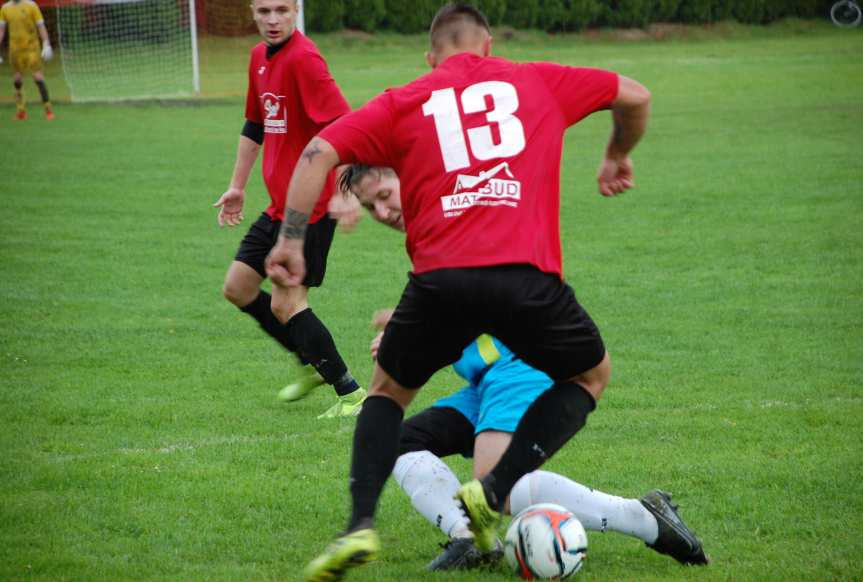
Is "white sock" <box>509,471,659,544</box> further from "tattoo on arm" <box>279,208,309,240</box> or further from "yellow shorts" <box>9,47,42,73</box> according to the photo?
"yellow shorts" <box>9,47,42,73</box>

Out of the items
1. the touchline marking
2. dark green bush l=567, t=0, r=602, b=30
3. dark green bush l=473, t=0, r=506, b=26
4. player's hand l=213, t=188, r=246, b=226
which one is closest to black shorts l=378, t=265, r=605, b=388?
the touchline marking

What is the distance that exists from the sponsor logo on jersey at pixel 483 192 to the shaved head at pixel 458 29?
1.72 ft

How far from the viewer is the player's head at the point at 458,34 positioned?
410 cm

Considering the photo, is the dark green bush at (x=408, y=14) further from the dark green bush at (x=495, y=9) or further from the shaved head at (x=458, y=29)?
the shaved head at (x=458, y=29)

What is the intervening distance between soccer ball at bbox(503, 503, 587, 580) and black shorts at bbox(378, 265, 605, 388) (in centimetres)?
50

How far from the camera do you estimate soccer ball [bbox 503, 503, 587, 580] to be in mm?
4031

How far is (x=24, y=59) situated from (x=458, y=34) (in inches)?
852

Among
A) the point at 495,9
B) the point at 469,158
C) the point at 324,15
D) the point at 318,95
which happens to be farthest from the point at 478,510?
the point at 495,9

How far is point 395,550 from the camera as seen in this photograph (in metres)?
4.59

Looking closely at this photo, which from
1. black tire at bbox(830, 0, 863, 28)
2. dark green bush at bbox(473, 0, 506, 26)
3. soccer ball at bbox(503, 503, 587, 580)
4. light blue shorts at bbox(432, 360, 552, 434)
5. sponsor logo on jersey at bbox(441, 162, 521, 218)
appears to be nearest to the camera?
sponsor logo on jersey at bbox(441, 162, 521, 218)

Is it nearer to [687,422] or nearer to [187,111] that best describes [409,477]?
[687,422]

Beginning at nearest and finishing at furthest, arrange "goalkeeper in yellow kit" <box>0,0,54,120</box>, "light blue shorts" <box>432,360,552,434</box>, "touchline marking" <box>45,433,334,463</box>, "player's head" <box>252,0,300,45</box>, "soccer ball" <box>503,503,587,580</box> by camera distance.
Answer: "soccer ball" <box>503,503,587,580</box>
"light blue shorts" <box>432,360,552,434</box>
"touchline marking" <box>45,433,334,463</box>
"player's head" <box>252,0,300,45</box>
"goalkeeper in yellow kit" <box>0,0,54,120</box>

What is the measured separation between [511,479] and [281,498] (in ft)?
5.32

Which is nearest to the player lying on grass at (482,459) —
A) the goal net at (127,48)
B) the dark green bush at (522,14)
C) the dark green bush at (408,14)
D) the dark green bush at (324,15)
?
the goal net at (127,48)
